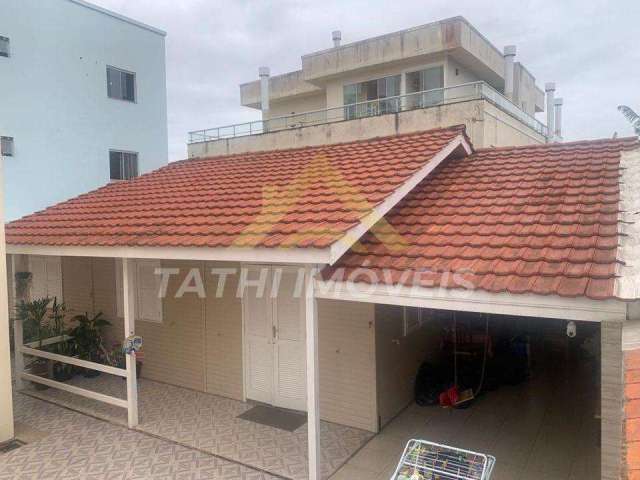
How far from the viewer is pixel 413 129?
13.0 metres

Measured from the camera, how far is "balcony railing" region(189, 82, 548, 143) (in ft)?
40.1

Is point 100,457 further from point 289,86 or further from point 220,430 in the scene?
point 289,86

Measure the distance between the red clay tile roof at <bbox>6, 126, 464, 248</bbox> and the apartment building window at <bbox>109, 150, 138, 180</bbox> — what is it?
31.6 feet

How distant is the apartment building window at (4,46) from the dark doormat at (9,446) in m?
13.5

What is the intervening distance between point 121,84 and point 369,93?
1004 centimetres

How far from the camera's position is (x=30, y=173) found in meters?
15.8

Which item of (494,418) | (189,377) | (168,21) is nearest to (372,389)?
(494,418)

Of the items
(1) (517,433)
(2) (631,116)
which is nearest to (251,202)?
(1) (517,433)

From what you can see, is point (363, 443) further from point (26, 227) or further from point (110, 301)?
point (26, 227)

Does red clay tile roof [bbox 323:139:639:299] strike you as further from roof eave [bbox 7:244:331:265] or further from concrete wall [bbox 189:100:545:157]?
concrete wall [bbox 189:100:545:157]

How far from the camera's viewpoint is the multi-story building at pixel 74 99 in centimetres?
1534

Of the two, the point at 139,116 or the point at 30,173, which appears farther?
the point at 139,116

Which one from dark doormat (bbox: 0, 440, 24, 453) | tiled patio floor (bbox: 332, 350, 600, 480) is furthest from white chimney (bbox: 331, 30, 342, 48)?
dark doormat (bbox: 0, 440, 24, 453)

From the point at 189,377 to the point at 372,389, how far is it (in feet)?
11.9
